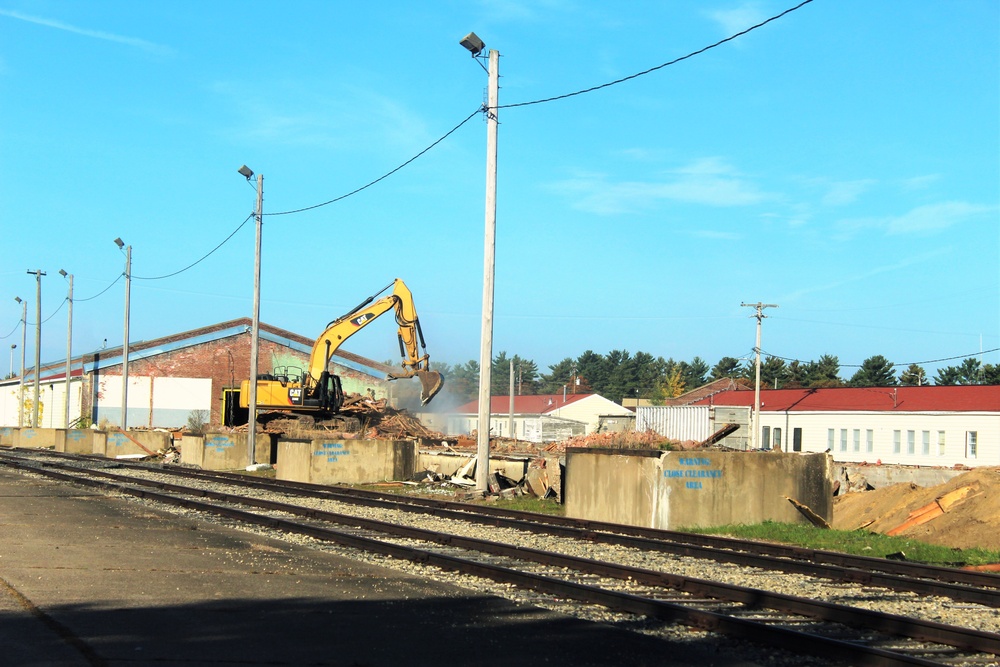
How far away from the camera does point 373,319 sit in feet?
134

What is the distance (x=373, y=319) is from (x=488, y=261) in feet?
59.6

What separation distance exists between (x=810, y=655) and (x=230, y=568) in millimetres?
6716

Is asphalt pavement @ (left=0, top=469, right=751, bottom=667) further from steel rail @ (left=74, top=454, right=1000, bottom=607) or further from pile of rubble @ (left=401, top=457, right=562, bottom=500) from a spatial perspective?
pile of rubble @ (left=401, top=457, right=562, bottom=500)

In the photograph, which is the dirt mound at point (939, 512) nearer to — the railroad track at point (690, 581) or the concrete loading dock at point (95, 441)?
the railroad track at point (690, 581)

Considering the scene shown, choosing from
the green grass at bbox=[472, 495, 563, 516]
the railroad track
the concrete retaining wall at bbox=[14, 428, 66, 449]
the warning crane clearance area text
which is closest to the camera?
the railroad track

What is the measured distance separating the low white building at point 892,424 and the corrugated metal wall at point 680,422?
98 cm

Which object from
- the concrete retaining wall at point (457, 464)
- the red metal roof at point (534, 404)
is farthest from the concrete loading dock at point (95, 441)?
the red metal roof at point (534, 404)

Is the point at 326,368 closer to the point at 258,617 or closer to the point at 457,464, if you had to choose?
the point at 457,464

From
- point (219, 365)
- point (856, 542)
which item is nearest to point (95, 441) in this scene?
point (219, 365)

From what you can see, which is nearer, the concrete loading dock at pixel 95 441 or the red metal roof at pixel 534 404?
the concrete loading dock at pixel 95 441

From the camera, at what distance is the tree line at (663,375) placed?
10706 cm

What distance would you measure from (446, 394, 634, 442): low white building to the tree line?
102 inches

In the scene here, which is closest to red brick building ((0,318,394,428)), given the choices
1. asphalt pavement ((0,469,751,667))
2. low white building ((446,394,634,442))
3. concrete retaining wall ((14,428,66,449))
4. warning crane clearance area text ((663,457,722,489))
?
concrete retaining wall ((14,428,66,449))

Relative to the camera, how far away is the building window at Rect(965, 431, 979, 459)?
4834 centimetres
